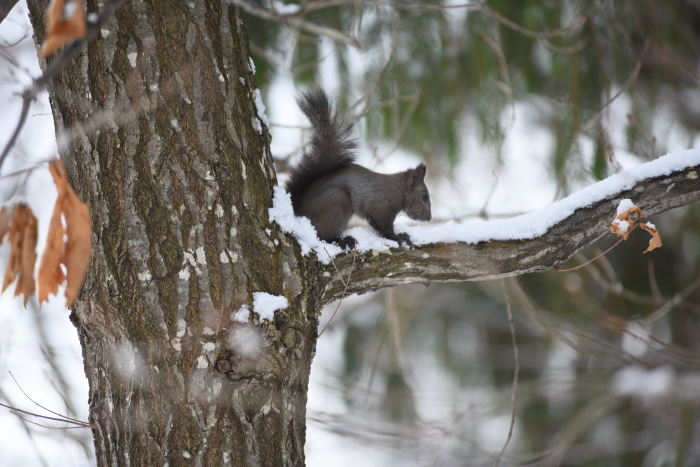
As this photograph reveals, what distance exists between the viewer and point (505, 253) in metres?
1.68

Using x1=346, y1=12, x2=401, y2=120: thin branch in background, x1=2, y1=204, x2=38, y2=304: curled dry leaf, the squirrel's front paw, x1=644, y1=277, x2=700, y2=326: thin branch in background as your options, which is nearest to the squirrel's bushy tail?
x1=346, y1=12, x2=401, y2=120: thin branch in background

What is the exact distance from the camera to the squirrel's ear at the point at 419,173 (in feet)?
9.14

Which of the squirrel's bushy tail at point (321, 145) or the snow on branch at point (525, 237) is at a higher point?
the squirrel's bushy tail at point (321, 145)

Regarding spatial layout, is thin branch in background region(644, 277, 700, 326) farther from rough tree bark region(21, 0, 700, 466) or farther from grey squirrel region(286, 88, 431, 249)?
rough tree bark region(21, 0, 700, 466)

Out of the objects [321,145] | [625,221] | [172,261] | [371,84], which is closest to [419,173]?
[371,84]

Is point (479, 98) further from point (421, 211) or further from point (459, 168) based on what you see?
point (421, 211)

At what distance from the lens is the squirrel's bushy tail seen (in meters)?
2.05

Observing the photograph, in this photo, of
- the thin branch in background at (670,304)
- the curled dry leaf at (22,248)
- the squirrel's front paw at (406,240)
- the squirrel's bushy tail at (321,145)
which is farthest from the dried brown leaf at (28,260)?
the thin branch in background at (670,304)

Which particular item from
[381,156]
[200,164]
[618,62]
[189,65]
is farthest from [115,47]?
[618,62]

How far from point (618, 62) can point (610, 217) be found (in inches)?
48.9

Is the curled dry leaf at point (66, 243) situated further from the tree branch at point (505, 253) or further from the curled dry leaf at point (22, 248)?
the tree branch at point (505, 253)

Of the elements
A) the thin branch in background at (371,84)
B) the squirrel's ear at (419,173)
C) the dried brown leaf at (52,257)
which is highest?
the thin branch in background at (371,84)

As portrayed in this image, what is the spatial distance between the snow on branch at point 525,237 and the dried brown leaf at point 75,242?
2.85ft

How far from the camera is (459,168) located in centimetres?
291
